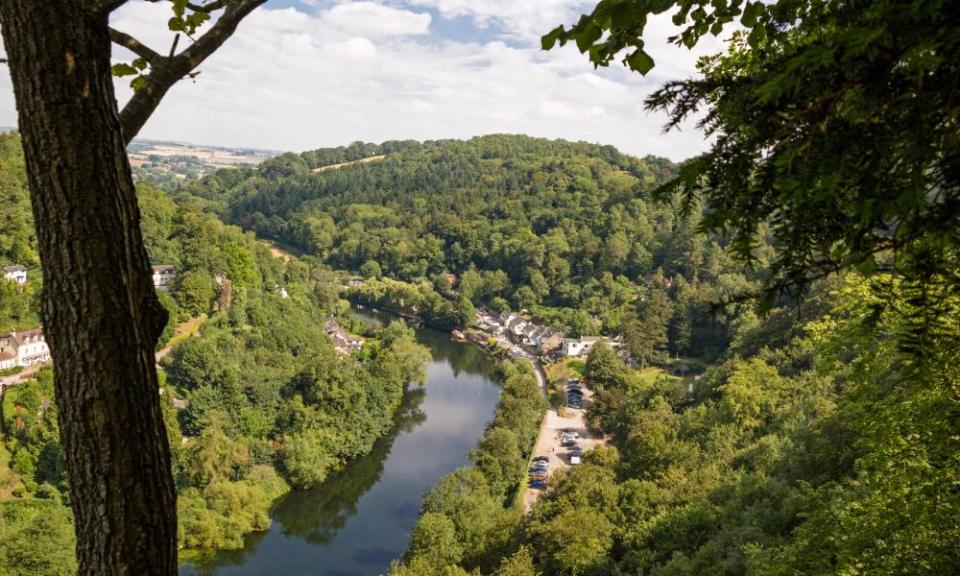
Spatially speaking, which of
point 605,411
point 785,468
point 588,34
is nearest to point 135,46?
point 588,34

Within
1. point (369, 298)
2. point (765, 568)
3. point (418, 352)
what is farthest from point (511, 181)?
point (765, 568)

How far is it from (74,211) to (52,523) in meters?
14.8

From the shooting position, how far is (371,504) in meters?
20.2

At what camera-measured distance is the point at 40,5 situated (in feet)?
4.52

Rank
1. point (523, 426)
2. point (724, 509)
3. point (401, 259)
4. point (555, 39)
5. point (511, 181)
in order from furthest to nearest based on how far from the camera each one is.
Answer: point (511, 181), point (401, 259), point (523, 426), point (724, 509), point (555, 39)

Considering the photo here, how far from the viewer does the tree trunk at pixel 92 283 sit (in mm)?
1410

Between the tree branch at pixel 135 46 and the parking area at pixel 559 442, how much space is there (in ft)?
58.3

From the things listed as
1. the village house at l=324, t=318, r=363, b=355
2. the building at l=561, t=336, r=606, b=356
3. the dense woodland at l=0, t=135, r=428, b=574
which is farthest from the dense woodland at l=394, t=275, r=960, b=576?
the village house at l=324, t=318, r=363, b=355

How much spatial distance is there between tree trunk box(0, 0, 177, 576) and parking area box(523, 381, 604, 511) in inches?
693

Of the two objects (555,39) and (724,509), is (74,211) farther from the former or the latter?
(724,509)

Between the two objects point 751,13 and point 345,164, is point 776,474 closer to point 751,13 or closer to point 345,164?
point 751,13

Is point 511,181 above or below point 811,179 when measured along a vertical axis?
above

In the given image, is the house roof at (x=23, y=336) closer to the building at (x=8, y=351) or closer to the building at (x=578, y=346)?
the building at (x=8, y=351)

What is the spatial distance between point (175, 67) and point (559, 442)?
76.7 feet
